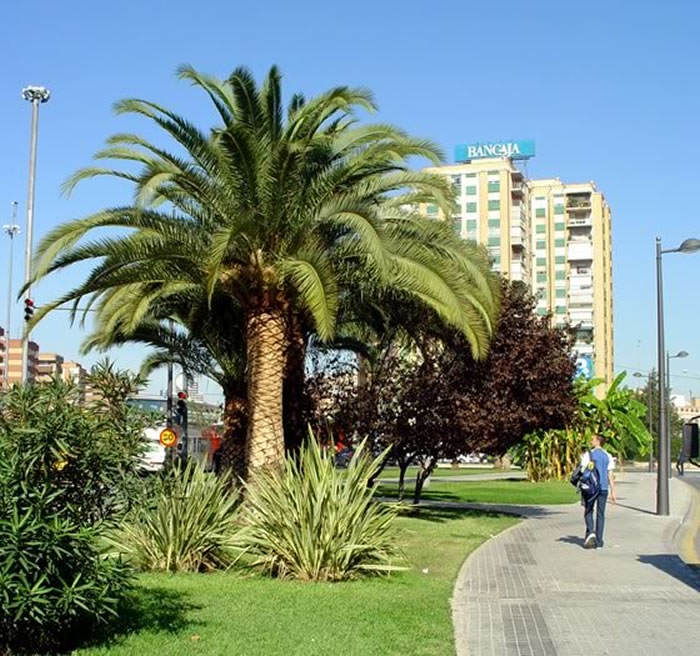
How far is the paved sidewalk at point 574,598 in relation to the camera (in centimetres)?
845

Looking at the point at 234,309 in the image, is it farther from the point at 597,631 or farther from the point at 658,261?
the point at 597,631

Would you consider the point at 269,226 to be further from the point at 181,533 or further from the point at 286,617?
the point at 286,617

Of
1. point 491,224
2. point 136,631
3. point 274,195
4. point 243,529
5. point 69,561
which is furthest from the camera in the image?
point 491,224

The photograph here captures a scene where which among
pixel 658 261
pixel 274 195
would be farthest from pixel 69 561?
pixel 658 261

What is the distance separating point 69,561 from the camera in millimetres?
7129

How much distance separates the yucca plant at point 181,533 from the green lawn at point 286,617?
42 cm

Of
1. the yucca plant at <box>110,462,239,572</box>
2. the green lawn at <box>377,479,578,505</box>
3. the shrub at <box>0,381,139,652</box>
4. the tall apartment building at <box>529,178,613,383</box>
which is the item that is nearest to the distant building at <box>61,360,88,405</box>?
the shrub at <box>0,381,139,652</box>

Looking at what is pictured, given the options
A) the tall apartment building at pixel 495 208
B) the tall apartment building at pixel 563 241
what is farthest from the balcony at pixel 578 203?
the tall apartment building at pixel 495 208

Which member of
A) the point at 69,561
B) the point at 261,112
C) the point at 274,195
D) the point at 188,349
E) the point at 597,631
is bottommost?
the point at 597,631

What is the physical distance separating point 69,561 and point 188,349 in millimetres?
16976

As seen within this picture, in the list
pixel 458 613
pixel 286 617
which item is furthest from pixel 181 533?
pixel 458 613

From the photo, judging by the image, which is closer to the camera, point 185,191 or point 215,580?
point 215,580

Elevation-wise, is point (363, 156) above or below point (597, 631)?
above

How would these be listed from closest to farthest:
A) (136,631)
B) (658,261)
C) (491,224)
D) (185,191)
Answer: (136,631) → (185,191) → (658,261) → (491,224)
